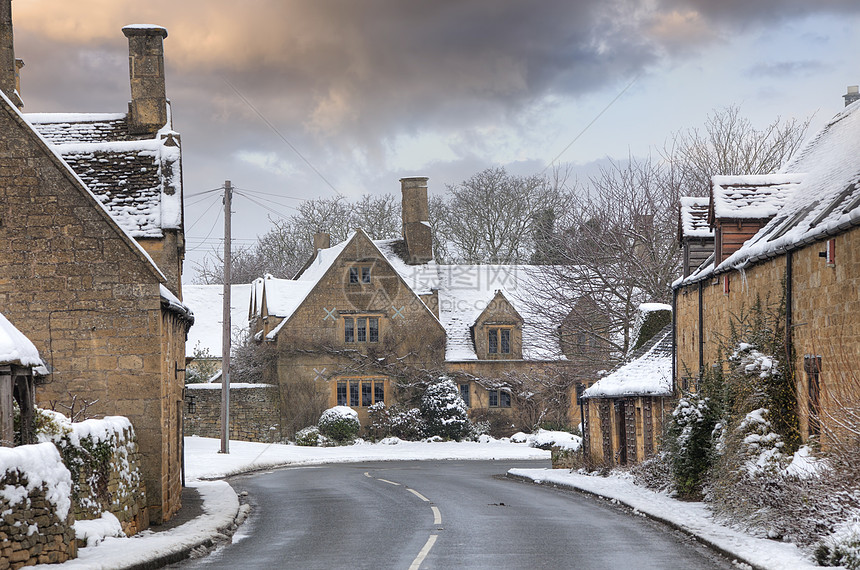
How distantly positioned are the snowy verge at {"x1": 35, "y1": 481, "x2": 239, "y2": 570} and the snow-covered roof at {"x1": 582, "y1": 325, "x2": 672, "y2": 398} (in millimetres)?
11266

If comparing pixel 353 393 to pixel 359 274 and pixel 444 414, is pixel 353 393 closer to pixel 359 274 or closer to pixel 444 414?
pixel 444 414

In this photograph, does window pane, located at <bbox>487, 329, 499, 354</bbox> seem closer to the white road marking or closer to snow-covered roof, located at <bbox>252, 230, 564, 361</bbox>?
snow-covered roof, located at <bbox>252, 230, 564, 361</bbox>

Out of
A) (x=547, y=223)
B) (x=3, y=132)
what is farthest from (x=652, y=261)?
(x=3, y=132)

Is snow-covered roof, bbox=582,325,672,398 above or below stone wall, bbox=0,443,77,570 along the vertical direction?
above

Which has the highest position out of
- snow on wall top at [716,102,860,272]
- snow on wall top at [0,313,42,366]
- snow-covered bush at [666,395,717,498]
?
snow on wall top at [716,102,860,272]

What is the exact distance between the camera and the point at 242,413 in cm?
4619

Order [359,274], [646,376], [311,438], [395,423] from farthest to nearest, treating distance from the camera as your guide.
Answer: [359,274] → [395,423] → [311,438] → [646,376]

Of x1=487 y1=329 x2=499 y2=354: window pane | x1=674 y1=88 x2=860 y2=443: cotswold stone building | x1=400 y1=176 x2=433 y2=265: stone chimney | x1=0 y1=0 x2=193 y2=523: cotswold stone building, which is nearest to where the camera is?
x1=674 y1=88 x2=860 y2=443: cotswold stone building

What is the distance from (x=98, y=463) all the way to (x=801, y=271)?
10.5 metres

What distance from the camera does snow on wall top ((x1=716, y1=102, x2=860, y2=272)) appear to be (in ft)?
45.3

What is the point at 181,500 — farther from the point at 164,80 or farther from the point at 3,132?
the point at 164,80

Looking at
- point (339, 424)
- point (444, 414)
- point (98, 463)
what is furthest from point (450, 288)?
point (98, 463)

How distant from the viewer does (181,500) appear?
19.4 metres

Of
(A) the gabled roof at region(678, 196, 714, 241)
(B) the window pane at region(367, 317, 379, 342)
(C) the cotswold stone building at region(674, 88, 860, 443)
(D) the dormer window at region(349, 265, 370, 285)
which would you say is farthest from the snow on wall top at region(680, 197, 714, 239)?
(B) the window pane at region(367, 317, 379, 342)
